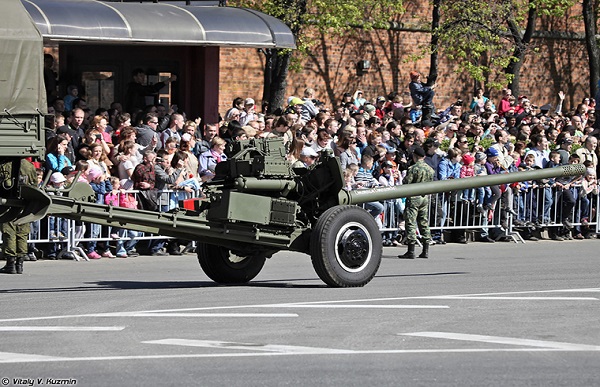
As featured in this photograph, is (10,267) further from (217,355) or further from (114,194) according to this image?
(217,355)

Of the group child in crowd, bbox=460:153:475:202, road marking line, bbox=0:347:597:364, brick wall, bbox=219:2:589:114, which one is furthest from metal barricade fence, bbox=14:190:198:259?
brick wall, bbox=219:2:589:114

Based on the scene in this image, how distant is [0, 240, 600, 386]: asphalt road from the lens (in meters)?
8.95

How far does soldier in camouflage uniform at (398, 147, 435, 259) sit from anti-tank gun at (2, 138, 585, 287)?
467 centimetres

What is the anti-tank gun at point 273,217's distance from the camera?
14.0 metres

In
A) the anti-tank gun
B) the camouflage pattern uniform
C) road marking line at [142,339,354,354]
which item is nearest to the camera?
road marking line at [142,339,354,354]

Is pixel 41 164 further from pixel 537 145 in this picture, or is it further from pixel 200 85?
pixel 537 145

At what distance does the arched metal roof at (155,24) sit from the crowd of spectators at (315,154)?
1.19 meters

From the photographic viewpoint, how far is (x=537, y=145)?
2523cm

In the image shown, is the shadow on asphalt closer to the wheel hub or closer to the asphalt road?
the asphalt road

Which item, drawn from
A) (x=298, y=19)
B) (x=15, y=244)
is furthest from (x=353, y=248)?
(x=298, y=19)

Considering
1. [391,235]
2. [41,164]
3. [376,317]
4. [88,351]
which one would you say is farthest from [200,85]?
[88,351]

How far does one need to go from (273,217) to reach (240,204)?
1.56ft

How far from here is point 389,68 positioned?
3816cm

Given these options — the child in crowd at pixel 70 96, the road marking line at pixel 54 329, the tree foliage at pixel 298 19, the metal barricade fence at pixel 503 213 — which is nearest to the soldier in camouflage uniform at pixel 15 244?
the metal barricade fence at pixel 503 213
